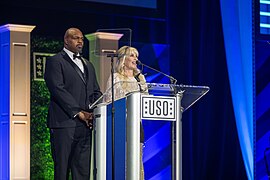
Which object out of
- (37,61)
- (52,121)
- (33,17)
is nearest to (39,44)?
(37,61)

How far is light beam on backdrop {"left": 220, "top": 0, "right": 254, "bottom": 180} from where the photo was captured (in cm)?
792

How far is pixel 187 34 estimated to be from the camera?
786 cm

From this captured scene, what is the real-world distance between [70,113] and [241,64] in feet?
12.9

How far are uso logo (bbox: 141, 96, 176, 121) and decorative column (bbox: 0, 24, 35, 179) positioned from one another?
3953 mm

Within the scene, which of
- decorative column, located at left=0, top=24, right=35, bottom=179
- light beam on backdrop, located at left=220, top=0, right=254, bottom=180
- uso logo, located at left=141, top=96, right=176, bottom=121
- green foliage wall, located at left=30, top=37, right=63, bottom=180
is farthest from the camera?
green foliage wall, located at left=30, top=37, right=63, bottom=180

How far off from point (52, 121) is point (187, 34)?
364 centimetres

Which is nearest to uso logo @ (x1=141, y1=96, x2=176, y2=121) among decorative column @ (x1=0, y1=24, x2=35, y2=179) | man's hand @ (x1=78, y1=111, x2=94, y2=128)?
man's hand @ (x1=78, y1=111, x2=94, y2=128)

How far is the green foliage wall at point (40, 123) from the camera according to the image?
8.27 meters

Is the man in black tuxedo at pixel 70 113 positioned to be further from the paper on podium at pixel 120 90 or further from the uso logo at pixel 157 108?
the uso logo at pixel 157 108

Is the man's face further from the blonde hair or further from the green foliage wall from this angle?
the green foliage wall

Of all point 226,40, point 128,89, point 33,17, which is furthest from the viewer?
point 226,40

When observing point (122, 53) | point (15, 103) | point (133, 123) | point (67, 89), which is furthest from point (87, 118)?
point (15, 103)

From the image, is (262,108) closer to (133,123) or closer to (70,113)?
(70,113)

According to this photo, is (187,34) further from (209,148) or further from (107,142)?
(107,142)
